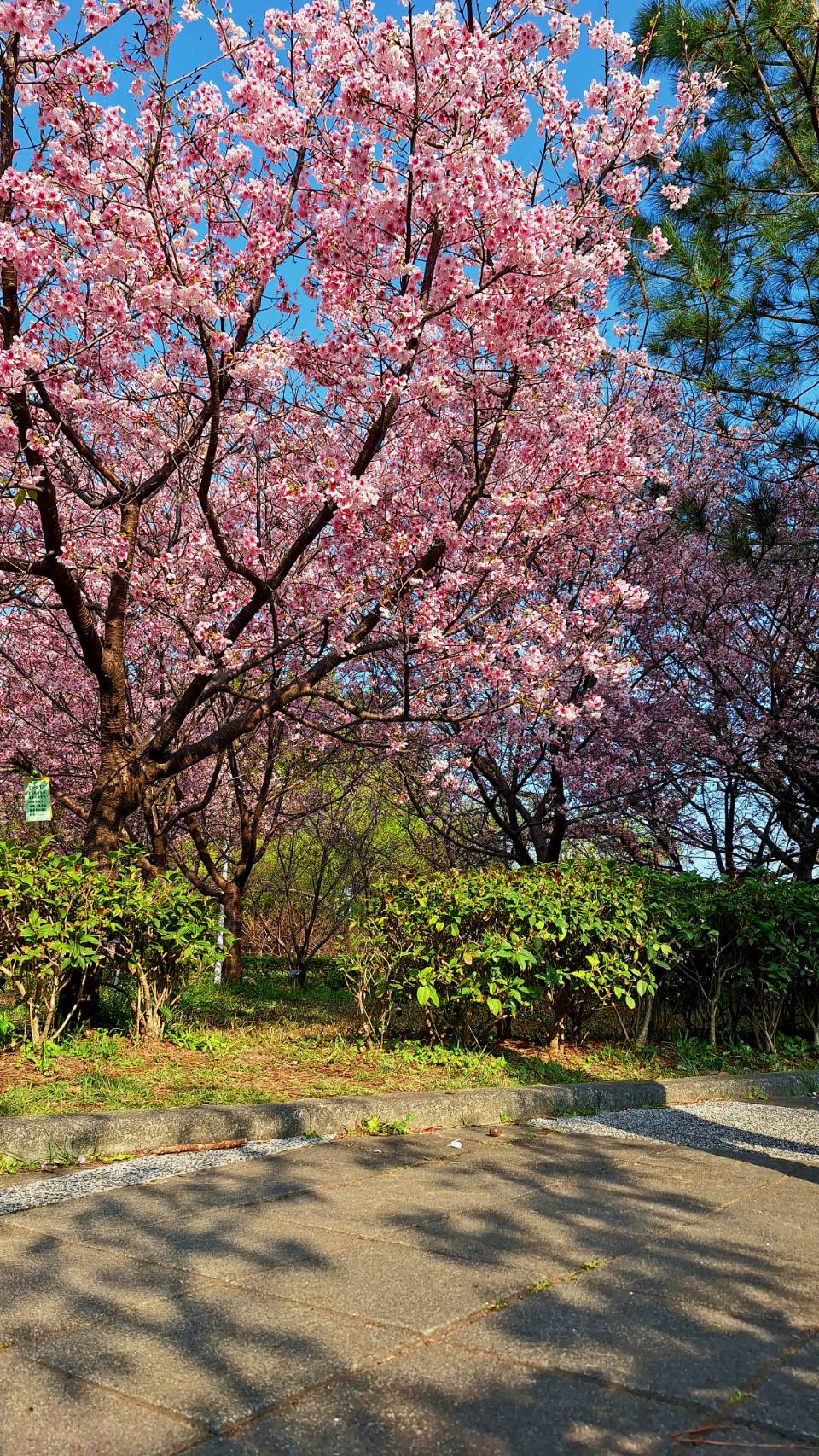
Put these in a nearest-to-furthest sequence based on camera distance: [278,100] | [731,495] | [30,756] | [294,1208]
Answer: [294,1208], [278,100], [731,495], [30,756]

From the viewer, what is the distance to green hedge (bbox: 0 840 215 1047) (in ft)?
20.5

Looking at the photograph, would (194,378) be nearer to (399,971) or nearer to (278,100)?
(278,100)

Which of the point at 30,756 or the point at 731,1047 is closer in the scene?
the point at 731,1047

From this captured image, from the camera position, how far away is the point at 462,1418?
86.0 inches

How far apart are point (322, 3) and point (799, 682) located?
8.38 metres

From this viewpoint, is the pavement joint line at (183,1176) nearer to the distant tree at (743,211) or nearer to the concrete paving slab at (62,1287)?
the concrete paving slab at (62,1287)

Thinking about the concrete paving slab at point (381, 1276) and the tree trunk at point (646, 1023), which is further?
the tree trunk at point (646, 1023)

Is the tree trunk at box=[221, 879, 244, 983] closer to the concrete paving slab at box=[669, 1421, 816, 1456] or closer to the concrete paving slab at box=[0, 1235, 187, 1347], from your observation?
the concrete paving slab at box=[0, 1235, 187, 1347]

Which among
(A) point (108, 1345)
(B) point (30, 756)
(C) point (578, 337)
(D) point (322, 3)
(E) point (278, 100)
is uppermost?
(D) point (322, 3)

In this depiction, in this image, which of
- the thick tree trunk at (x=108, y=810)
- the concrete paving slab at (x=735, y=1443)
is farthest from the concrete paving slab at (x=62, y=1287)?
the thick tree trunk at (x=108, y=810)

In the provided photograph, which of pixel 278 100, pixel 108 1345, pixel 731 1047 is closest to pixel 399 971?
pixel 731 1047

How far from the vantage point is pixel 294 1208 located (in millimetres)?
3711

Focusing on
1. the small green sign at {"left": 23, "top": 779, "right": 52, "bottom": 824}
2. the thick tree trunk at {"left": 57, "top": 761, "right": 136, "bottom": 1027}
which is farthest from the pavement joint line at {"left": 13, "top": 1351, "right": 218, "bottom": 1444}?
the small green sign at {"left": 23, "top": 779, "right": 52, "bottom": 824}

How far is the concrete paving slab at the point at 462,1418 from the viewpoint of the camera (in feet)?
6.80
